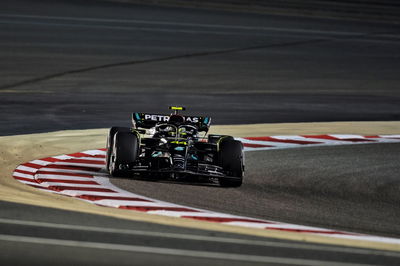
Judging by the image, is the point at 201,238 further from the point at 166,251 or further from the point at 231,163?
the point at 231,163

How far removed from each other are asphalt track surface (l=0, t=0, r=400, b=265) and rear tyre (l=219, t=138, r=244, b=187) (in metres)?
0.19

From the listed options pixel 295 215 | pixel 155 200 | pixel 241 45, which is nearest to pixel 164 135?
pixel 155 200

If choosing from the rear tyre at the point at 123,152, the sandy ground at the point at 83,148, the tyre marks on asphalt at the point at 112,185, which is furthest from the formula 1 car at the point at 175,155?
the sandy ground at the point at 83,148

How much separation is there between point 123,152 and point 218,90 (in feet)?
33.9

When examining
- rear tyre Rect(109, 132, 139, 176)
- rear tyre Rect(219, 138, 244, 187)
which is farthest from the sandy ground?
rear tyre Rect(219, 138, 244, 187)

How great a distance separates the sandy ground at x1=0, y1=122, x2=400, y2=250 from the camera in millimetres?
8852

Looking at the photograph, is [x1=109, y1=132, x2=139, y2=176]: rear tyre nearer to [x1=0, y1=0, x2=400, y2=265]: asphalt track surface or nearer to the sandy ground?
[x1=0, y1=0, x2=400, y2=265]: asphalt track surface

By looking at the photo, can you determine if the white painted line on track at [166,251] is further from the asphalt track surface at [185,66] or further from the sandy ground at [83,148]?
the asphalt track surface at [185,66]

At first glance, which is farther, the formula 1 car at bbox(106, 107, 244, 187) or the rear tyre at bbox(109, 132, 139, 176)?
the rear tyre at bbox(109, 132, 139, 176)

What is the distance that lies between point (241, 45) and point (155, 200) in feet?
64.4

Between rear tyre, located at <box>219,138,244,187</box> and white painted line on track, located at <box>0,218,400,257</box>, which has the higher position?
rear tyre, located at <box>219,138,244,187</box>

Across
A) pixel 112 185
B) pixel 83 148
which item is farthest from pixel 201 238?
pixel 83 148

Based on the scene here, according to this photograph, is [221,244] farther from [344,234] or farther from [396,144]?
[396,144]

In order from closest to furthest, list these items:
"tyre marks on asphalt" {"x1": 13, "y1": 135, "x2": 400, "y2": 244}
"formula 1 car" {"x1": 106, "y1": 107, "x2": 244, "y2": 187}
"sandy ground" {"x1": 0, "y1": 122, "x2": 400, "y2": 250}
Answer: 1. "sandy ground" {"x1": 0, "y1": 122, "x2": 400, "y2": 250}
2. "tyre marks on asphalt" {"x1": 13, "y1": 135, "x2": 400, "y2": 244}
3. "formula 1 car" {"x1": 106, "y1": 107, "x2": 244, "y2": 187}
